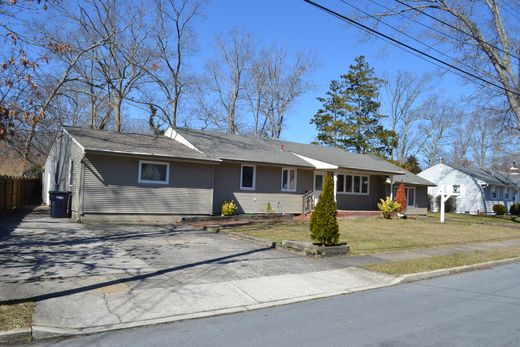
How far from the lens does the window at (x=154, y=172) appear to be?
19188 millimetres

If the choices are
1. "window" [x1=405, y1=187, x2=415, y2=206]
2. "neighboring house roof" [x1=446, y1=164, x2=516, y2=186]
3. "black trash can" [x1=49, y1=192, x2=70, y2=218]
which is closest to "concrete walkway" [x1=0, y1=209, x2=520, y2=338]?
"black trash can" [x1=49, y1=192, x2=70, y2=218]

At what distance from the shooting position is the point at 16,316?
5.96 meters

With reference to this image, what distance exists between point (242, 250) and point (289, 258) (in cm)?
152

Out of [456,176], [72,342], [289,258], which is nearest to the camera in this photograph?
[72,342]

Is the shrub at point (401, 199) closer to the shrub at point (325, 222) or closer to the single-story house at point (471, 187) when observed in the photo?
the single-story house at point (471, 187)

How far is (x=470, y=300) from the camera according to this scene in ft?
27.1

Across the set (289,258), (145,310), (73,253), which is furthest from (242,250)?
(145,310)

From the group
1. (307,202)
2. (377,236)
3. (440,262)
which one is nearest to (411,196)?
(307,202)

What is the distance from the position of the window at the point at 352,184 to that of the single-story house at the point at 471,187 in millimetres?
19630

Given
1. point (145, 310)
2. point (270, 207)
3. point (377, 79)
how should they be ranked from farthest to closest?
point (377, 79) → point (270, 207) → point (145, 310)

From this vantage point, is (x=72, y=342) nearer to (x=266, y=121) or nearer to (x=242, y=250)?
(x=242, y=250)

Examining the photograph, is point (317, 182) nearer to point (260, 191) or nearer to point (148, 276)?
point (260, 191)

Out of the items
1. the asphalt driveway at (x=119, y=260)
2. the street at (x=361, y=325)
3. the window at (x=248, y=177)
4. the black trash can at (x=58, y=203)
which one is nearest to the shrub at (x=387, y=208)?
the window at (x=248, y=177)

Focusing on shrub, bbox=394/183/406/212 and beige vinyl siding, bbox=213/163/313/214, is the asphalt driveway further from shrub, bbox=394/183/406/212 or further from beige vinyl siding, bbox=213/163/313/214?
shrub, bbox=394/183/406/212
